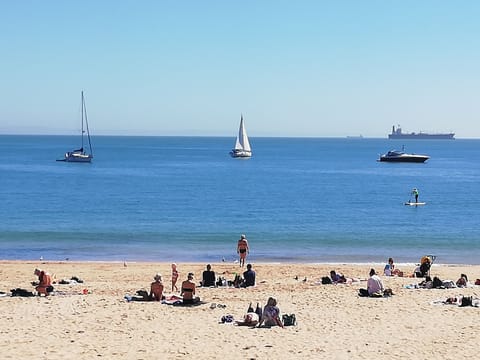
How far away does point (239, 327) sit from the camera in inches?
653

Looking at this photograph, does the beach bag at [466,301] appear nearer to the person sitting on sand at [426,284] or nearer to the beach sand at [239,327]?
the beach sand at [239,327]

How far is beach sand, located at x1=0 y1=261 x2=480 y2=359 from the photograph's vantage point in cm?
1448

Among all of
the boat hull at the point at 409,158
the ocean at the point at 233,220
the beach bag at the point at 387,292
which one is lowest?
the ocean at the point at 233,220

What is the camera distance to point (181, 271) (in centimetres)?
2819

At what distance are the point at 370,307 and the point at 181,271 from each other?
36.7 ft

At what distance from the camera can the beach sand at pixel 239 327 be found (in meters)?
Result: 14.5

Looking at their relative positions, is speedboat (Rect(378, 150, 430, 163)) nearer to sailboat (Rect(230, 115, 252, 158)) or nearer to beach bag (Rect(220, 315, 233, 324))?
sailboat (Rect(230, 115, 252, 158))

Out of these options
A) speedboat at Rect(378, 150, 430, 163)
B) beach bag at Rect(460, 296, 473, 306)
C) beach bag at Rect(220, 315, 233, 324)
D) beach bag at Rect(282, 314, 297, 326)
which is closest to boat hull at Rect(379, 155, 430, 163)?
speedboat at Rect(378, 150, 430, 163)

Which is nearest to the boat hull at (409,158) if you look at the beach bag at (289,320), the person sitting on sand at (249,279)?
the person sitting on sand at (249,279)

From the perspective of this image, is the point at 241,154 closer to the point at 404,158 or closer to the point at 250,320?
the point at 404,158

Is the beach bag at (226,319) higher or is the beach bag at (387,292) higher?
the beach bag at (387,292)

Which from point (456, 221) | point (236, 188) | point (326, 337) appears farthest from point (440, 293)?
point (236, 188)

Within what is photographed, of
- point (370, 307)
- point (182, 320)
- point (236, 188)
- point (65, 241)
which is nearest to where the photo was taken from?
point (182, 320)

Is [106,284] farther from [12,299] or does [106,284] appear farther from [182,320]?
[182,320]
